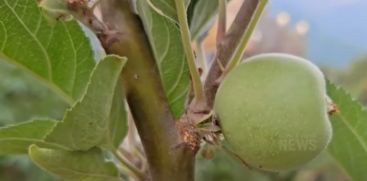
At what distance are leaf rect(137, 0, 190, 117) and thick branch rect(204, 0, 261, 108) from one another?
36mm

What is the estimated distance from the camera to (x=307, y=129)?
0.41 m

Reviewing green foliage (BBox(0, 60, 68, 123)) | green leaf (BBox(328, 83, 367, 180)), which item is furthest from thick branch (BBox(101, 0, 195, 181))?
green foliage (BBox(0, 60, 68, 123))

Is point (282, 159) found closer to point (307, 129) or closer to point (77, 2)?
point (307, 129)

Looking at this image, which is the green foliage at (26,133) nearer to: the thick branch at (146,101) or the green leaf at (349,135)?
the thick branch at (146,101)

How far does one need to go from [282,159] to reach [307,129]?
2 centimetres

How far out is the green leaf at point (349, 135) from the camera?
0.53m

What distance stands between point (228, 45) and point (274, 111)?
0.06 meters

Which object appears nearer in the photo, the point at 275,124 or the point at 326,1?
the point at 275,124

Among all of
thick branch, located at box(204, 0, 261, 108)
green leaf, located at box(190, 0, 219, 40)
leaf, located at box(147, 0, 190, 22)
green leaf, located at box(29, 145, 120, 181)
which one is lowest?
green leaf, located at box(29, 145, 120, 181)

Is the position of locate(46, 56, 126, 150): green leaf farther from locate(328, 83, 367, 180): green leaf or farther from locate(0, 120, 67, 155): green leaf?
locate(328, 83, 367, 180): green leaf

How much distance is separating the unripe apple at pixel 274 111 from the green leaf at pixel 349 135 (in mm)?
104

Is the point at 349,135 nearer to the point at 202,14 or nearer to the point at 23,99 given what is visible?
the point at 202,14

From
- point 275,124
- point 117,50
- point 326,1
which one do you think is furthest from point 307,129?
point 326,1

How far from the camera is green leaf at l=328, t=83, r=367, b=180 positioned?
20.7 inches
